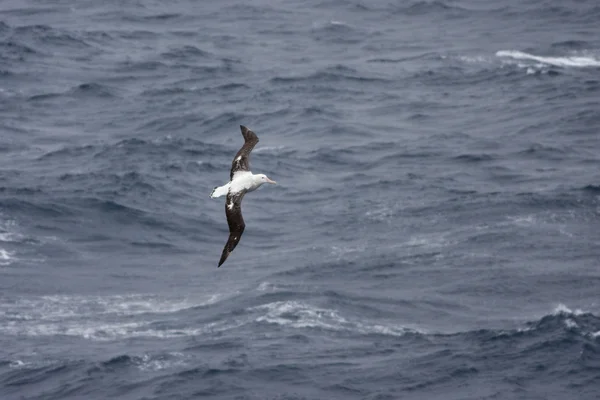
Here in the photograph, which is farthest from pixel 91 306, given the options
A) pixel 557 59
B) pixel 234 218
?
pixel 557 59

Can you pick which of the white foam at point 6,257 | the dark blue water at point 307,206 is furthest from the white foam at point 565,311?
the white foam at point 6,257

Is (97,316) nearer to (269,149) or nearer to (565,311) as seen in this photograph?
(269,149)

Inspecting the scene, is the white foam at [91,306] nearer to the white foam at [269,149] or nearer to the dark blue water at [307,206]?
the dark blue water at [307,206]

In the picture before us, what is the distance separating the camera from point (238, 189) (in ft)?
147

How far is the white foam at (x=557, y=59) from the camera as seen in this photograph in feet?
352

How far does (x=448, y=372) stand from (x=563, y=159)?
28.7 metres

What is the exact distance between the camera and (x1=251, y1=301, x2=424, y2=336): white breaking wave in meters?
69.8

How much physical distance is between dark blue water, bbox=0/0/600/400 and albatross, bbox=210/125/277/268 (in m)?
20.1

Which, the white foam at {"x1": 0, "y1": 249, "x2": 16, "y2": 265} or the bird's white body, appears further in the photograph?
the white foam at {"x1": 0, "y1": 249, "x2": 16, "y2": 265}

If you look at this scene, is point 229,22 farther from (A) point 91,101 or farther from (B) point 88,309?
(B) point 88,309

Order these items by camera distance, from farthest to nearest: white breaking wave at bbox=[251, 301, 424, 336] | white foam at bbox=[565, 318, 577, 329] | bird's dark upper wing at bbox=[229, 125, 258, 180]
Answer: white breaking wave at bbox=[251, 301, 424, 336]
white foam at bbox=[565, 318, 577, 329]
bird's dark upper wing at bbox=[229, 125, 258, 180]

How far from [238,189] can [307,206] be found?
39715 millimetres

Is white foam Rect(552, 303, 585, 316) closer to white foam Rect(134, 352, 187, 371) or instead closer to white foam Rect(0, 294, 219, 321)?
white foam Rect(0, 294, 219, 321)

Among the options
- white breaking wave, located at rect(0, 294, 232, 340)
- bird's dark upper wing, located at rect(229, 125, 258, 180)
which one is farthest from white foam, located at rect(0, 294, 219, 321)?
bird's dark upper wing, located at rect(229, 125, 258, 180)
